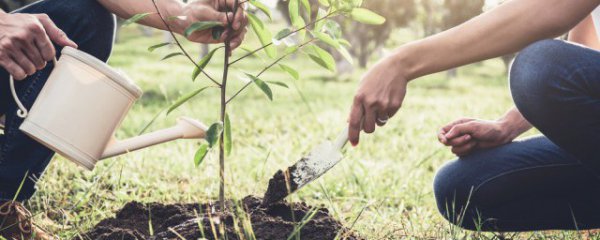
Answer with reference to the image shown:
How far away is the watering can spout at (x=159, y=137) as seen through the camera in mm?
1814

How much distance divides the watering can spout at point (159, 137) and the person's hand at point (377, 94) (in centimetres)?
46

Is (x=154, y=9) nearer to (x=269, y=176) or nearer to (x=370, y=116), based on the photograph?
(x=370, y=116)

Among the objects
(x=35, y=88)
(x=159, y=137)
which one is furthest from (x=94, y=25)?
(x=159, y=137)

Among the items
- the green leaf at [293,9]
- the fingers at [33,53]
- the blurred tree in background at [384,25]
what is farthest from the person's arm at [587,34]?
the blurred tree in background at [384,25]

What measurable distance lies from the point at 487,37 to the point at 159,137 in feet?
3.17

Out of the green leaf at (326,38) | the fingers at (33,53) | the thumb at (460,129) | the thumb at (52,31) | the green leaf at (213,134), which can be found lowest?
the thumb at (460,129)

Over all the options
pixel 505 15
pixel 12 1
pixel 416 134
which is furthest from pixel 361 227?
pixel 12 1

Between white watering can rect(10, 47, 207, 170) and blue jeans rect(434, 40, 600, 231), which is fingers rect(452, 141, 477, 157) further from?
white watering can rect(10, 47, 207, 170)

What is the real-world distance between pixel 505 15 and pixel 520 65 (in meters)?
0.21

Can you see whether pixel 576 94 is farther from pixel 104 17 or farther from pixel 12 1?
pixel 12 1

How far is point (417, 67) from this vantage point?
1.70 meters

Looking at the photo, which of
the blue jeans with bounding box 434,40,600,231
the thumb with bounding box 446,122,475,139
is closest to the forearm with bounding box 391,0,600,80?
the blue jeans with bounding box 434,40,600,231

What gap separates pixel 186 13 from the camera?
2004mm

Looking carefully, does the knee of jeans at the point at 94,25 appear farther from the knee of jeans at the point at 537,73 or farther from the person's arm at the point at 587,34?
the person's arm at the point at 587,34
